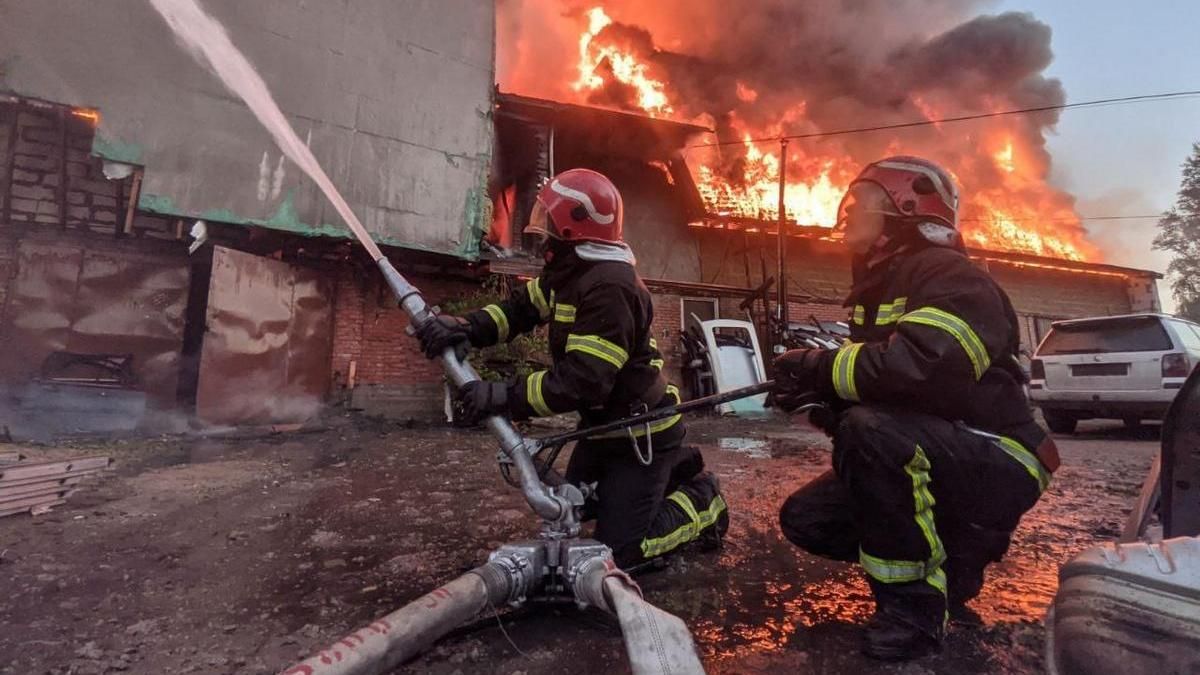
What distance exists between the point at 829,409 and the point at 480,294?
7709 mm

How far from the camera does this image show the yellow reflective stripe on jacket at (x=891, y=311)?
2.03m

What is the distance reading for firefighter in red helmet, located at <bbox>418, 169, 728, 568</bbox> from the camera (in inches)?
90.7

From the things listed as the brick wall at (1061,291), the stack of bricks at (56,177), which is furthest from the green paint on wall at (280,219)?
the brick wall at (1061,291)

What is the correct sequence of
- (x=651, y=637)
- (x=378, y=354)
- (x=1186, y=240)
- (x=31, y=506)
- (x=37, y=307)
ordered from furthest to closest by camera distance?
(x=1186, y=240) < (x=378, y=354) < (x=37, y=307) < (x=31, y=506) < (x=651, y=637)

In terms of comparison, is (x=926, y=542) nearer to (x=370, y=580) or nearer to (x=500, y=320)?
(x=500, y=320)

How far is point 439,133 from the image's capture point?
368 inches

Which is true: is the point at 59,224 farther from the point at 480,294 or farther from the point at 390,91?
the point at 480,294

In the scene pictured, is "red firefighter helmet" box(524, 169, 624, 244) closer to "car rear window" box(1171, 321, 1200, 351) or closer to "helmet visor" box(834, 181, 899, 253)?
"helmet visor" box(834, 181, 899, 253)

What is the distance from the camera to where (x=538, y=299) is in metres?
2.93

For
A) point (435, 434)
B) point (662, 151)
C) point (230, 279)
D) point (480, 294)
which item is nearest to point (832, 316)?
point (662, 151)

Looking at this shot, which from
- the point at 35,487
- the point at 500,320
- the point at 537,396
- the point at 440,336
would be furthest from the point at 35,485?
the point at 537,396

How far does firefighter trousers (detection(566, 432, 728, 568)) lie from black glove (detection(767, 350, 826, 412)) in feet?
2.19

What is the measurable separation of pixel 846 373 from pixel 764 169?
16.0 metres

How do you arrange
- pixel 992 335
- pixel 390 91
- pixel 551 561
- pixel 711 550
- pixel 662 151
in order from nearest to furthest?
1. pixel 992 335
2. pixel 551 561
3. pixel 711 550
4. pixel 390 91
5. pixel 662 151
